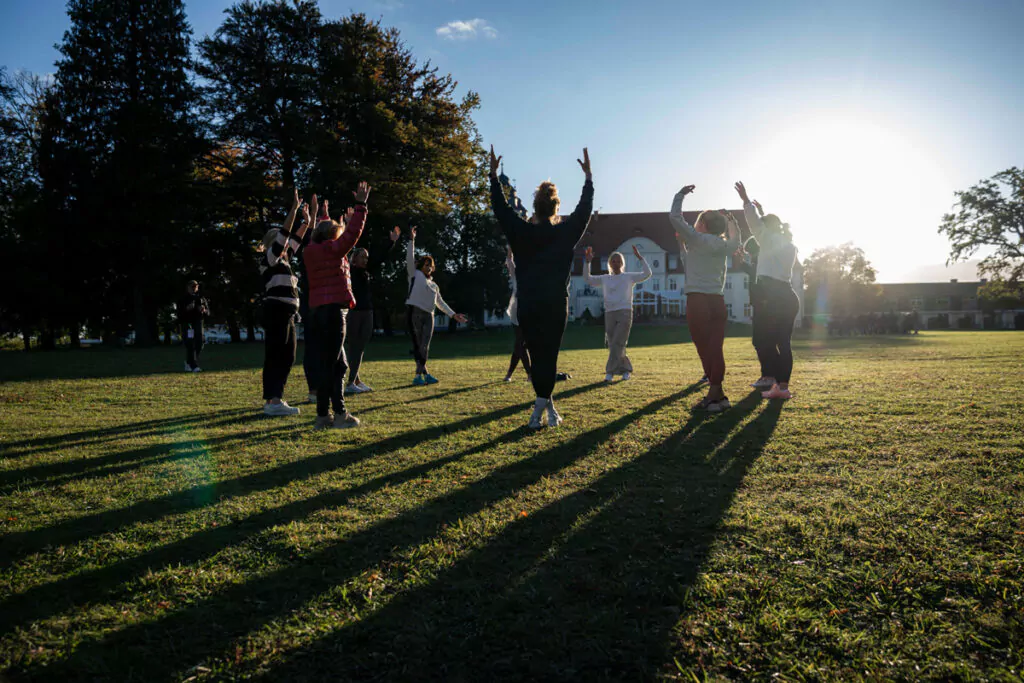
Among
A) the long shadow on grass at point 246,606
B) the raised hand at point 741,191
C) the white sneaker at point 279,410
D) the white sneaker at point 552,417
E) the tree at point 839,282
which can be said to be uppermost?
the tree at point 839,282

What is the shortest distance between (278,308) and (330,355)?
1.43 metres

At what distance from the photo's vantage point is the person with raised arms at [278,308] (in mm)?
7082

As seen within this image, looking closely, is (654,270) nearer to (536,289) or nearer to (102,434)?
(536,289)

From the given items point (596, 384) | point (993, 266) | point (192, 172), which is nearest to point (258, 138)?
point (192, 172)

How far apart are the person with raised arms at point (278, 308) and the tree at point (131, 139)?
25543mm

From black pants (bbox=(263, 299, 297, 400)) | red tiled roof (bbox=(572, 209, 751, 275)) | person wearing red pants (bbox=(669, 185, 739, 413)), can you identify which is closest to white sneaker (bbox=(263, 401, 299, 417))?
black pants (bbox=(263, 299, 297, 400))

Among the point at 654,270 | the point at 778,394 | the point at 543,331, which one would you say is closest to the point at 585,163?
the point at 543,331

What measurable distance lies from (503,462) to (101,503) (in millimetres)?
2669

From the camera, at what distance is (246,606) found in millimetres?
2377

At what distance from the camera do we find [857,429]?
5.61 metres

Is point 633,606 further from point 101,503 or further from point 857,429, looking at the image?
point 857,429

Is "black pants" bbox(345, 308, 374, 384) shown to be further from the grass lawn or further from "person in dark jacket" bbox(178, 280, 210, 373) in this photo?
"person in dark jacket" bbox(178, 280, 210, 373)

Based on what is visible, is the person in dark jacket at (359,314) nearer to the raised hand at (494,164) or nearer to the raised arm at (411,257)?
the raised arm at (411,257)

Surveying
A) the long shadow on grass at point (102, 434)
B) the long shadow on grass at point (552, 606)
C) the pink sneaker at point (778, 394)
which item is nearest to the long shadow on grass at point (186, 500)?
the long shadow on grass at point (552, 606)
